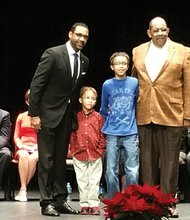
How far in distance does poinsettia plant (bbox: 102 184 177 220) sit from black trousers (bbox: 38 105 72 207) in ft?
3.74

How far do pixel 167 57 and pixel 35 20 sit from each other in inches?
129

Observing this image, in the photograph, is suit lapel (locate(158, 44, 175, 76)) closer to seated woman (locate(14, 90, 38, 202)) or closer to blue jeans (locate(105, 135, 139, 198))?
blue jeans (locate(105, 135, 139, 198))

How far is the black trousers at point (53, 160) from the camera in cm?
454

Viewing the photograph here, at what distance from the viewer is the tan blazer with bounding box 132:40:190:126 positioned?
14.5 feet

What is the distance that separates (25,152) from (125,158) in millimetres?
1579

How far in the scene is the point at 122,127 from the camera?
4.52m

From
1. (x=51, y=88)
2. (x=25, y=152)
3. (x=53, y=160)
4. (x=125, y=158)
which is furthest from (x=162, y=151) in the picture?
(x=25, y=152)

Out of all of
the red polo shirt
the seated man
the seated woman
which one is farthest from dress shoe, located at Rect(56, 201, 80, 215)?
the seated man

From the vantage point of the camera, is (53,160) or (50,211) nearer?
(50,211)

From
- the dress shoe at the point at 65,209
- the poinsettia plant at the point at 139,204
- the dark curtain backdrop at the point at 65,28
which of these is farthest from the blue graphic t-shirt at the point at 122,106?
the dark curtain backdrop at the point at 65,28

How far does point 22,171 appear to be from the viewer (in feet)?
19.2

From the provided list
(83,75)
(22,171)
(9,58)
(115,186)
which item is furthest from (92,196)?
(9,58)

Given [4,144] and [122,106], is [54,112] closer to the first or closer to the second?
[122,106]

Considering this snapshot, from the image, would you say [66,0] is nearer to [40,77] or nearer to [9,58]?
[9,58]
